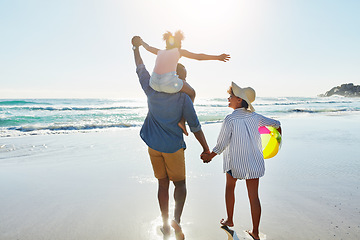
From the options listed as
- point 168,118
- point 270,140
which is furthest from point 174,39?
point 270,140

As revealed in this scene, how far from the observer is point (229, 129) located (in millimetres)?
2572

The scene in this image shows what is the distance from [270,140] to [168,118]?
1.20m

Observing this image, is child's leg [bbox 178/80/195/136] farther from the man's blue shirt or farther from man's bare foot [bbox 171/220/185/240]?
man's bare foot [bbox 171/220/185/240]

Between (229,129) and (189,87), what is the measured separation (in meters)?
0.59

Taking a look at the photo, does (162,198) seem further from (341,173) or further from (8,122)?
(8,122)

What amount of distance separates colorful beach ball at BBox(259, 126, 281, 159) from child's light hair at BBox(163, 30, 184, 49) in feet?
4.19

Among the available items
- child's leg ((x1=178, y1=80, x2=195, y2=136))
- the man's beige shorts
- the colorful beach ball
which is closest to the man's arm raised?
child's leg ((x1=178, y1=80, x2=195, y2=136))

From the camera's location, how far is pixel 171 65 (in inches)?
91.3

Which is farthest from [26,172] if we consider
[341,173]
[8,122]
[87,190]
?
[8,122]

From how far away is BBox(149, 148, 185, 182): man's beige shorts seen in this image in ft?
8.10

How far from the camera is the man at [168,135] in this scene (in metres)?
2.38

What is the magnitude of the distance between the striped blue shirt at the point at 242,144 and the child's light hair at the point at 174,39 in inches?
34.1

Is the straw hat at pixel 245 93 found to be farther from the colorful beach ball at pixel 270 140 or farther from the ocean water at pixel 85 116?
the ocean water at pixel 85 116

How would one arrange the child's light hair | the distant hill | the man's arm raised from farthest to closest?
1. the distant hill
2. the man's arm raised
3. the child's light hair
